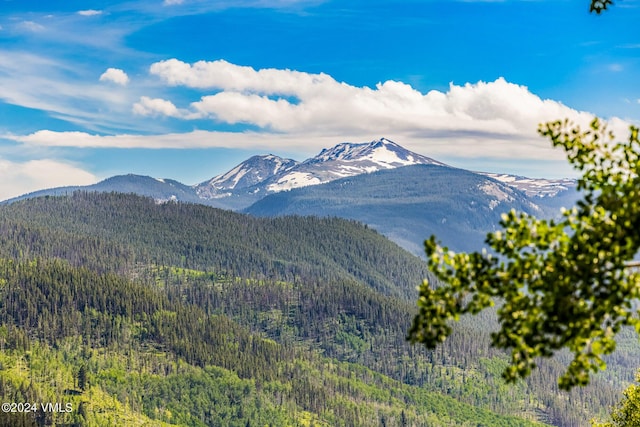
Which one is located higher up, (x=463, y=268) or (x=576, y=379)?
(x=463, y=268)

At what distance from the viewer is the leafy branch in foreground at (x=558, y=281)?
15109 mm

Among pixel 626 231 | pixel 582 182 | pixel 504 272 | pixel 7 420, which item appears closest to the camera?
pixel 626 231

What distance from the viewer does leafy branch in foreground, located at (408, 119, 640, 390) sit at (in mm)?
15109

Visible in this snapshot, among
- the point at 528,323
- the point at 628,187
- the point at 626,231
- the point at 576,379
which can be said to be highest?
the point at 628,187

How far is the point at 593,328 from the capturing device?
50.1ft

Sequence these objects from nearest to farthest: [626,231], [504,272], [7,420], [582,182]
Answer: [626,231] → [504,272] → [582,182] → [7,420]

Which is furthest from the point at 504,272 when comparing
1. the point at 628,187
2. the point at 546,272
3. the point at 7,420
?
the point at 7,420

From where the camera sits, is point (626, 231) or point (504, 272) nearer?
point (626, 231)

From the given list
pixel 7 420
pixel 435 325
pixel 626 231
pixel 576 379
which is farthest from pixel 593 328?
pixel 7 420

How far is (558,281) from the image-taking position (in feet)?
50.8

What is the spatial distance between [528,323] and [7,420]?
203293mm

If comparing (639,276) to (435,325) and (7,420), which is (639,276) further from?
(7,420)

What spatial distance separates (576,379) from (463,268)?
3.41 m

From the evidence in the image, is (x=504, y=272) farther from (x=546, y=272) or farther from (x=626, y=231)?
(x=626, y=231)
